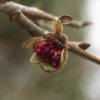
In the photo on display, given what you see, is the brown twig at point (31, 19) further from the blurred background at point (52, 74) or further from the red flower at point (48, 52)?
the blurred background at point (52, 74)

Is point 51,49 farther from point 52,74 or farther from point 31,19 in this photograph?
point 52,74

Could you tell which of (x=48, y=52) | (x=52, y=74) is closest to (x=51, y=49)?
(x=48, y=52)

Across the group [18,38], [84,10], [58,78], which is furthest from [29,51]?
[84,10]

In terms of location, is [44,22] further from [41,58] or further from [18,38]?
[18,38]

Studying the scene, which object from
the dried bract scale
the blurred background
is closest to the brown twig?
the dried bract scale

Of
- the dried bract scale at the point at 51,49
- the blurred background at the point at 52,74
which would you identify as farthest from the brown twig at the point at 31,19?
the blurred background at the point at 52,74
